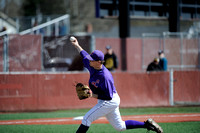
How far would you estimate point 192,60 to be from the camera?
1762 cm

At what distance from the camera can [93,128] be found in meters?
8.83

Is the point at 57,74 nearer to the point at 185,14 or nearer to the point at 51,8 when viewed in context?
the point at 185,14

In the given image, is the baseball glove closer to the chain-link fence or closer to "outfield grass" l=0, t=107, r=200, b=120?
"outfield grass" l=0, t=107, r=200, b=120

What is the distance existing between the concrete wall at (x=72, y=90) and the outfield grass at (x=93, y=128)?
3640 mm

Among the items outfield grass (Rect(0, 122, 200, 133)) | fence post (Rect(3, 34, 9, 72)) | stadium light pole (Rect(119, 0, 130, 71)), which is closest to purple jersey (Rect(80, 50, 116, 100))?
outfield grass (Rect(0, 122, 200, 133))

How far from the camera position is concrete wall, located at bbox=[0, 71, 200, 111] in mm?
12750

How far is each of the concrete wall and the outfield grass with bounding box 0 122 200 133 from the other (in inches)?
143

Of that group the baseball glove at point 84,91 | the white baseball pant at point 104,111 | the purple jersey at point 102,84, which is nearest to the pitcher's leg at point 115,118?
the white baseball pant at point 104,111

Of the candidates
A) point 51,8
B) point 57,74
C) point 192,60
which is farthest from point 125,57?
point 51,8

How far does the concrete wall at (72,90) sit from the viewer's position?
12750mm

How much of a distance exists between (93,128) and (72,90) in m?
4.45

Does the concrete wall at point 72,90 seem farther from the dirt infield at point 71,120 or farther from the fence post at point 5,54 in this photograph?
the dirt infield at point 71,120

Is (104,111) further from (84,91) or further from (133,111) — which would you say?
(133,111)

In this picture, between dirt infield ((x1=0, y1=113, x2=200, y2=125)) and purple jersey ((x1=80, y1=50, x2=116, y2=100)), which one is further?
dirt infield ((x1=0, y1=113, x2=200, y2=125))
